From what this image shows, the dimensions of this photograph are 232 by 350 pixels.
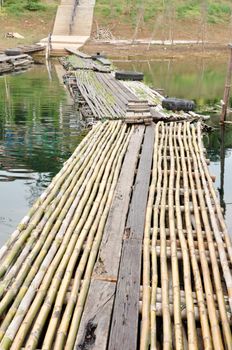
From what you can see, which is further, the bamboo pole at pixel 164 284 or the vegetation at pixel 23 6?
the vegetation at pixel 23 6

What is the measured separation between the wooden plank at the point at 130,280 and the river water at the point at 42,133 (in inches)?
80.9

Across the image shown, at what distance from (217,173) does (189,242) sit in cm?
578

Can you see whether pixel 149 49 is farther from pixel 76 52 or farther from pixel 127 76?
pixel 127 76

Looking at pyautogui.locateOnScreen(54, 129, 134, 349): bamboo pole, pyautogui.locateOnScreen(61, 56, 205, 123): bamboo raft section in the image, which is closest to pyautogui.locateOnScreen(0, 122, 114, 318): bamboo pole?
pyautogui.locateOnScreen(54, 129, 134, 349): bamboo pole

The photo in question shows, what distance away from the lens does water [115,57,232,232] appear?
11273mm

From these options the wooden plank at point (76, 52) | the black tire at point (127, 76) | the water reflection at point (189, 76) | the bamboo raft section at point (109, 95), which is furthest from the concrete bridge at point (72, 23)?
the black tire at point (127, 76)

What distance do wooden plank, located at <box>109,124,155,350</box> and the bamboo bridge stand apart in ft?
0.03

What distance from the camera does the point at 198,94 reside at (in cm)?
2081

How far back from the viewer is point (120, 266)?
17.0ft

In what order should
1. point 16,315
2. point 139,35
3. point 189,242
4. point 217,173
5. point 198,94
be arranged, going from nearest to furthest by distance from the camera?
1. point 16,315
2. point 189,242
3. point 217,173
4. point 198,94
5. point 139,35

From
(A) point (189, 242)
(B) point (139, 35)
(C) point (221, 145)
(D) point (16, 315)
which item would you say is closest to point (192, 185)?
(A) point (189, 242)

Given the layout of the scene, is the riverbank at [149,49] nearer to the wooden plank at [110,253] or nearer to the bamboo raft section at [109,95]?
the bamboo raft section at [109,95]

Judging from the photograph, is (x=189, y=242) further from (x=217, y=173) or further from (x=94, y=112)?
(x=94, y=112)

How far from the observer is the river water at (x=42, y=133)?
30.2 feet
